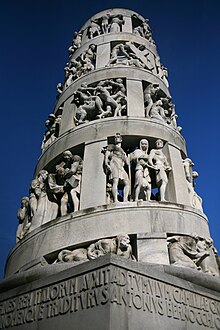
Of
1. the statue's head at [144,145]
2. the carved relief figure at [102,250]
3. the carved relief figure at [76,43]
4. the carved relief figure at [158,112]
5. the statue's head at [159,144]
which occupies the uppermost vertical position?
the carved relief figure at [76,43]

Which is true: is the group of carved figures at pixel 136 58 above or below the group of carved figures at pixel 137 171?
above

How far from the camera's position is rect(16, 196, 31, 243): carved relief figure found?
11833 millimetres

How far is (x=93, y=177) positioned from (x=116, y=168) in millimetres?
787

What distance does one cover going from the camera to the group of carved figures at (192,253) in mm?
8844

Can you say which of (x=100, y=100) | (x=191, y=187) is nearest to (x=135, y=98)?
(x=100, y=100)

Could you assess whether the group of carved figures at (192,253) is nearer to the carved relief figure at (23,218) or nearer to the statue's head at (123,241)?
the statue's head at (123,241)

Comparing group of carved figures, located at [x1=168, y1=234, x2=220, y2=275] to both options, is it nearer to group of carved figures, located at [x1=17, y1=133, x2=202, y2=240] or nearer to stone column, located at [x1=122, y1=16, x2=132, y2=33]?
group of carved figures, located at [x1=17, y1=133, x2=202, y2=240]

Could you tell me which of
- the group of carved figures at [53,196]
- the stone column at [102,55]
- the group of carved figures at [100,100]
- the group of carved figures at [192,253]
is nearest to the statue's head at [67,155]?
the group of carved figures at [53,196]

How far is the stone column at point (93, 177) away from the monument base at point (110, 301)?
11.2ft

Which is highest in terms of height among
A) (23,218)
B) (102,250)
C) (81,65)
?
(81,65)

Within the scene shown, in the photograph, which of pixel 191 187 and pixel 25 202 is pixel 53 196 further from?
pixel 191 187

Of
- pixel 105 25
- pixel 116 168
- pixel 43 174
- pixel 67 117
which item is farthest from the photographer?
pixel 105 25

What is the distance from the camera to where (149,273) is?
6.78 meters

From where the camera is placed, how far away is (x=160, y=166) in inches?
449
